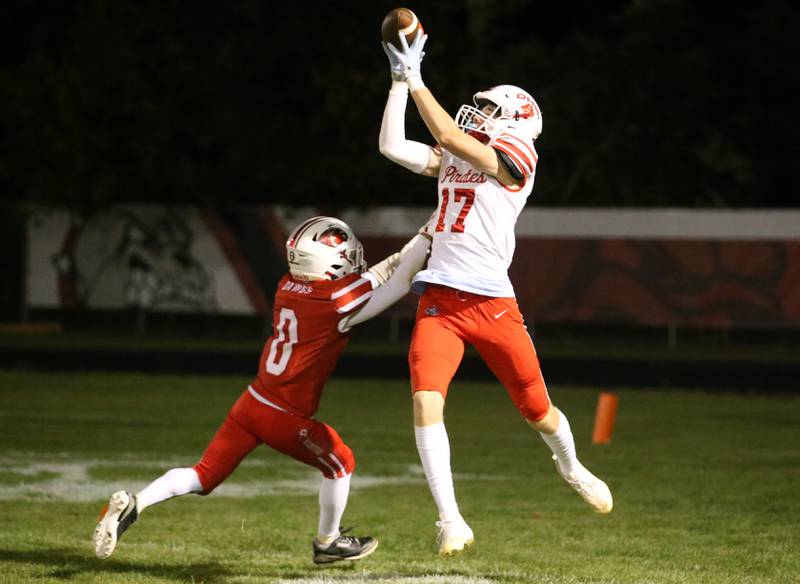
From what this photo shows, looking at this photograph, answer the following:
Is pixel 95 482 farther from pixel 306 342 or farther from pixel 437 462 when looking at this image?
pixel 437 462

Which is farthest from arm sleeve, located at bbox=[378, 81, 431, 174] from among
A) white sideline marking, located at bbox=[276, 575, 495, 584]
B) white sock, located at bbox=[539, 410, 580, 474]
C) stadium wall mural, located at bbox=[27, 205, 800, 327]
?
stadium wall mural, located at bbox=[27, 205, 800, 327]

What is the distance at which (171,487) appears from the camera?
6250mm

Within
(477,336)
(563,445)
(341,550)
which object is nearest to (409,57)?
(477,336)

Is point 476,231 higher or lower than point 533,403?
higher

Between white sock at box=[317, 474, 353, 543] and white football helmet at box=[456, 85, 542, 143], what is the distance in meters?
1.66

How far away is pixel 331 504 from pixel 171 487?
0.73 metres

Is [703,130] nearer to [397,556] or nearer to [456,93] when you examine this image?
[456,93]

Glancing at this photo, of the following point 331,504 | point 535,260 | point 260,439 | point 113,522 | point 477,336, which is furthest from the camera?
point 535,260

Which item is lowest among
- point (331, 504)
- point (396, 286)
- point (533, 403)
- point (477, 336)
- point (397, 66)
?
point (331, 504)

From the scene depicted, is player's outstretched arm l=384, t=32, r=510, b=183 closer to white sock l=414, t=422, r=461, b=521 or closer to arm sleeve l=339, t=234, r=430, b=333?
arm sleeve l=339, t=234, r=430, b=333

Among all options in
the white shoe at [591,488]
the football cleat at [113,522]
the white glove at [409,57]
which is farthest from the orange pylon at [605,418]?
the football cleat at [113,522]

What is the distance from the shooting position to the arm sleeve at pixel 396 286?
629cm

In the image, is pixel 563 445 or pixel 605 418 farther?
pixel 605 418

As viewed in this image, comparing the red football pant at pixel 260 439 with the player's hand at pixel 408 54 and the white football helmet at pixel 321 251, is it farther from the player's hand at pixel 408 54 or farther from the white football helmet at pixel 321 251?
the player's hand at pixel 408 54
